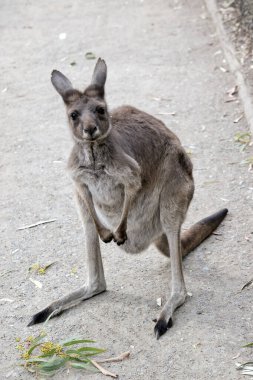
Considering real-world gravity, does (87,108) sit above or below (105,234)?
above

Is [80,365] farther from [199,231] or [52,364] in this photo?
[199,231]

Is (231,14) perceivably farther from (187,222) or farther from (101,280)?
(101,280)

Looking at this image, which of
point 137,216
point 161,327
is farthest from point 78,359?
point 137,216

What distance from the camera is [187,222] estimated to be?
5039 mm

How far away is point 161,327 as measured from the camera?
3922 mm

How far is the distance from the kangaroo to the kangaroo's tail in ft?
0.54

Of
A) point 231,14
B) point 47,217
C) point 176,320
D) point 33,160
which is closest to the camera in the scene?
point 176,320

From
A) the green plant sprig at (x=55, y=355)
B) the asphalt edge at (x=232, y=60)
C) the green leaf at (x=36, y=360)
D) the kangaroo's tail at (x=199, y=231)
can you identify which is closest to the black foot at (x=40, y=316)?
the green plant sprig at (x=55, y=355)

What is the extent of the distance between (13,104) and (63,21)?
268 cm

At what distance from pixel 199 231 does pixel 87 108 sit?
124 cm

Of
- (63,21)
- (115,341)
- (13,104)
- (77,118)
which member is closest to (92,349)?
(115,341)

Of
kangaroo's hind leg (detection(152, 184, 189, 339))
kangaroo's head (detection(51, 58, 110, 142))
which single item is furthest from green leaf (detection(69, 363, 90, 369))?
kangaroo's head (detection(51, 58, 110, 142))

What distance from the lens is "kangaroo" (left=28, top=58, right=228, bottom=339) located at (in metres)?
3.89

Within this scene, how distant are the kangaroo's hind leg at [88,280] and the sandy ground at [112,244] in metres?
0.05
